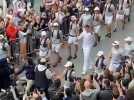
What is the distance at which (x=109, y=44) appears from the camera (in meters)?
17.9

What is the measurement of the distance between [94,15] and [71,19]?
3.03 feet

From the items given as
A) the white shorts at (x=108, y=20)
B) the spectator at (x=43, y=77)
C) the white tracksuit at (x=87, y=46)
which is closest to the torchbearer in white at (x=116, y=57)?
the white tracksuit at (x=87, y=46)

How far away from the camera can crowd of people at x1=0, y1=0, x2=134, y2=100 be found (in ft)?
37.2

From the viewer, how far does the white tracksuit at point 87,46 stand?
50.6 ft

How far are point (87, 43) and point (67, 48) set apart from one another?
5.91 ft

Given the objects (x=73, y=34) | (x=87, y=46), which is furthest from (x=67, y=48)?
(x=87, y=46)

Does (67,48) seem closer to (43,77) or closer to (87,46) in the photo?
(87,46)

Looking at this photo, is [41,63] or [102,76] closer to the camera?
[102,76]

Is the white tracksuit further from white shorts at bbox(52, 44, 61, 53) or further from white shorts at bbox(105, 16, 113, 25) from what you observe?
white shorts at bbox(105, 16, 113, 25)

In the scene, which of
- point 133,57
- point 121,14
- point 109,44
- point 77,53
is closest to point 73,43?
point 77,53

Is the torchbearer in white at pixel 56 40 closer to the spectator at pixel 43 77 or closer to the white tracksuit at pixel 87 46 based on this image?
the white tracksuit at pixel 87 46

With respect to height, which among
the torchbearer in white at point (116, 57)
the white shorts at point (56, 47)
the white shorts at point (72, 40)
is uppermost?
the torchbearer in white at point (116, 57)

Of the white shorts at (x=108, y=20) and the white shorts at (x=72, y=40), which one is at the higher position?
the white shorts at (x=108, y=20)

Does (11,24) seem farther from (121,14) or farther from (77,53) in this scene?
(121,14)
